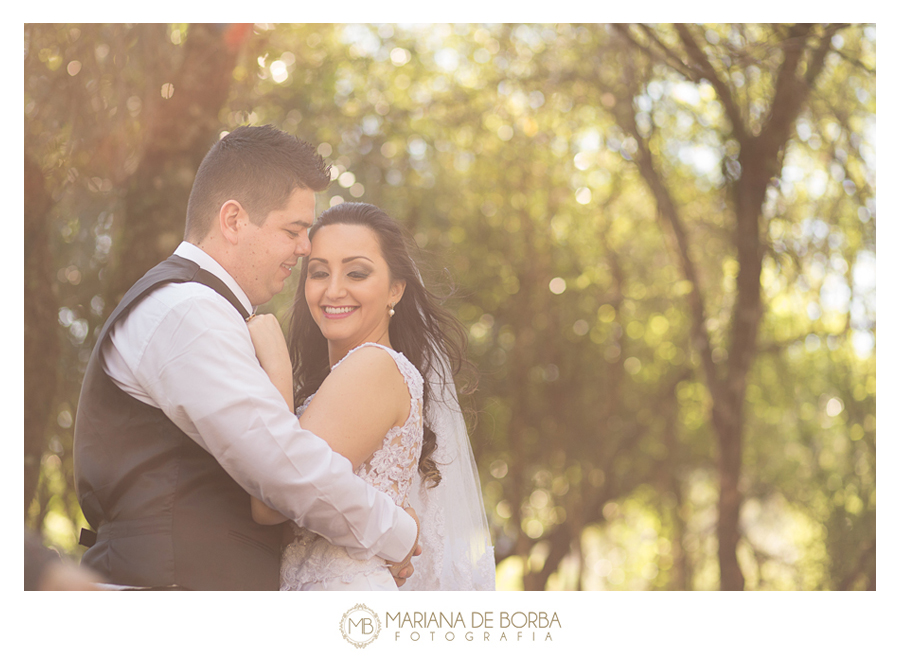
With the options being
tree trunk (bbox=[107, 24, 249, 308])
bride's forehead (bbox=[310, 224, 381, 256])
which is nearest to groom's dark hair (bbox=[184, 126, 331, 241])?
bride's forehead (bbox=[310, 224, 381, 256])

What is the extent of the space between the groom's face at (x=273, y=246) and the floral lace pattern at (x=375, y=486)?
0.32 m

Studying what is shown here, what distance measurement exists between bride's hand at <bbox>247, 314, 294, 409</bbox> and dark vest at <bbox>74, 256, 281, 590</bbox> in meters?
0.21

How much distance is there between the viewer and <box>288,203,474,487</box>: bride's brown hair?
2184mm

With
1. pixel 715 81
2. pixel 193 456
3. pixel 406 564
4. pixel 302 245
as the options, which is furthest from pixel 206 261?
pixel 715 81

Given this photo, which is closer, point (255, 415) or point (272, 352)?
point (255, 415)

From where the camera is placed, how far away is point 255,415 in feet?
5.48

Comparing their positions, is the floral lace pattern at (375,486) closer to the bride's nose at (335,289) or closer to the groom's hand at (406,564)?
the groom's hand at (406,564)

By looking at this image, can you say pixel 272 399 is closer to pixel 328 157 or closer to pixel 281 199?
pixel 281 199

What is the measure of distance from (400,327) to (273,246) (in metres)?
0.49

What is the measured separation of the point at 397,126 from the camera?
464cm

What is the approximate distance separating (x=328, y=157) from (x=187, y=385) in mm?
2848

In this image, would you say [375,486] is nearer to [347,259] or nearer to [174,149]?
[347,259]
